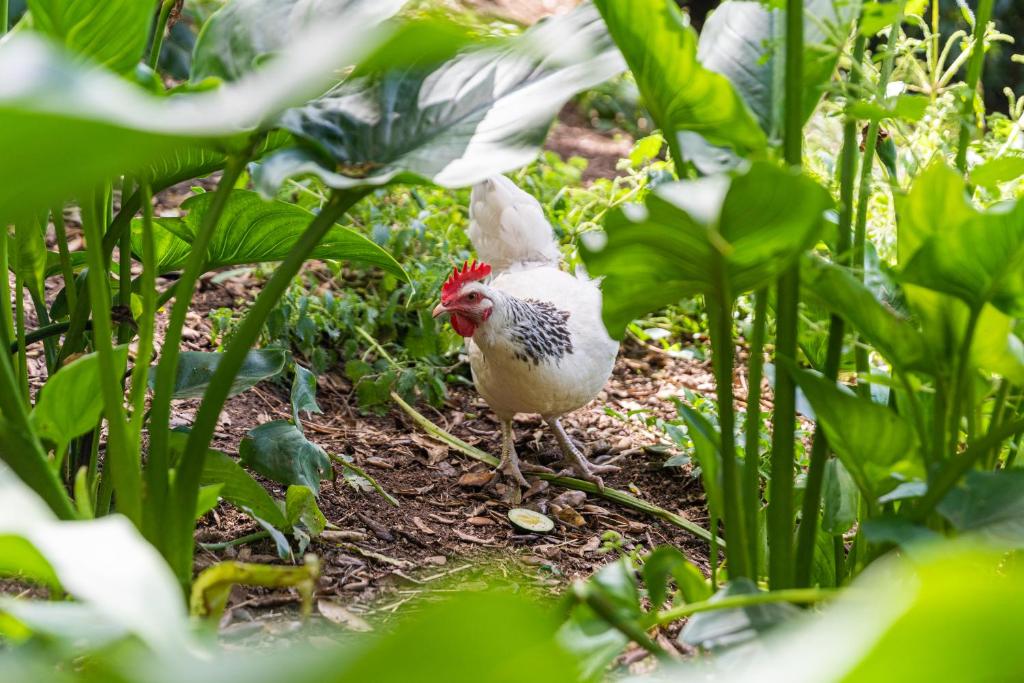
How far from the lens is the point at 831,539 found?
1.49 metres

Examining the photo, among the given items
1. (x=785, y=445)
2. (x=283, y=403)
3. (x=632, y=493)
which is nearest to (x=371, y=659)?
(x=785, y=445)

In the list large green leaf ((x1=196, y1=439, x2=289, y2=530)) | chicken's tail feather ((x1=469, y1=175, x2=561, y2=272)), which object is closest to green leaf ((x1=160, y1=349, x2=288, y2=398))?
large green leaf ((x1=196, y1=439, x2=289, y2=530))

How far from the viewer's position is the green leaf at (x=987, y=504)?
3.15 ft

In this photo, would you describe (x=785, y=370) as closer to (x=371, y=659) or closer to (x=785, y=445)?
(x=785, y=445)

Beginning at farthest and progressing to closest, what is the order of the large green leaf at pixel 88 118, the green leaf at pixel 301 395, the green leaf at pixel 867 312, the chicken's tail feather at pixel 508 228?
1. the chicken's tail feather at pixel 508 228
2. the green leaf at pixel 301 395
3. the green leaf at pixel 867 312
4. the large green leaf at pixel 88 118

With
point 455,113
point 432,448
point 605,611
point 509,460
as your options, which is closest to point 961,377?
point 605,611

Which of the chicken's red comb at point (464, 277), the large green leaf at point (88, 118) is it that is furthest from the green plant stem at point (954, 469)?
the chicken's red comb at point (464, 277)

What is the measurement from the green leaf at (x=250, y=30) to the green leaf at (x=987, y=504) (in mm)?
760

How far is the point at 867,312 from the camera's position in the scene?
3.18 feet

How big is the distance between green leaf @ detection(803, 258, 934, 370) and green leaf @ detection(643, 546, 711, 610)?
29cm

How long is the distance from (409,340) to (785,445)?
1875 mm

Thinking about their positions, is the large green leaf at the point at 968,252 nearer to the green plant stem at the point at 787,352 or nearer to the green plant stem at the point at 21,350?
the green plant stem at the point at 787,352

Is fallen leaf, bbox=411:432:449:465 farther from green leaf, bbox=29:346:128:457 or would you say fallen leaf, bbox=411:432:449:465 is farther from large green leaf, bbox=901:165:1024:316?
large green leaf, bbox=901:165:1024:316

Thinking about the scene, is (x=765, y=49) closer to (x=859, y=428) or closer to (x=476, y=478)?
(x=859, y=428)
